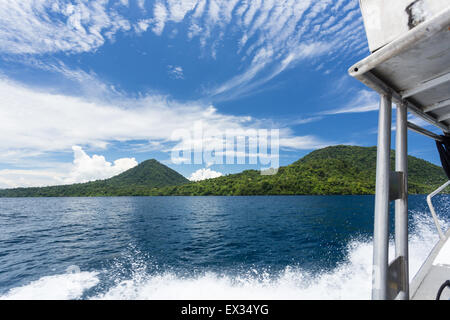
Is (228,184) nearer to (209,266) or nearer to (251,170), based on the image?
(251,170)

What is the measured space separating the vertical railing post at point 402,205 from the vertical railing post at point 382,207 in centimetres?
38

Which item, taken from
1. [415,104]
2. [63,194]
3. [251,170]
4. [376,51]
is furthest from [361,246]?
[63,194]

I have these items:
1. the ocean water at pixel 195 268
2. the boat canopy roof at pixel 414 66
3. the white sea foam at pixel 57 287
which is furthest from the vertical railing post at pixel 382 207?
the white sea foam at pixel 57 287

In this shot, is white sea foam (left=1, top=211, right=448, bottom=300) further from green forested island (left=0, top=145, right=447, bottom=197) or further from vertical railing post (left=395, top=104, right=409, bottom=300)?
green forested island (left=0, top=145, right=447, bottom=197)

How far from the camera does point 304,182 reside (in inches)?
4306

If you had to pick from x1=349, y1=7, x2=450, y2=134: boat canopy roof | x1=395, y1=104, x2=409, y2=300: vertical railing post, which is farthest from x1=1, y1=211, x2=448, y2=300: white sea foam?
x1=349, y1=7, x2=450, y2=134: boat canopy roof

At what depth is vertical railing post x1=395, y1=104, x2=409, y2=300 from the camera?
1.88m

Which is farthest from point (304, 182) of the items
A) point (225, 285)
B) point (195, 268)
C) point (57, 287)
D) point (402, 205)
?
point (402, 205)

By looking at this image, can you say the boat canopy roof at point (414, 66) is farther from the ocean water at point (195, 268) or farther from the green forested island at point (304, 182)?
the green forested island at point (304, 182)

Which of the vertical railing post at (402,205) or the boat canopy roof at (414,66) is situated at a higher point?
the boat canopy roof at (414,66)

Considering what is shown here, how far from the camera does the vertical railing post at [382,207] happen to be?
5.17 feet
